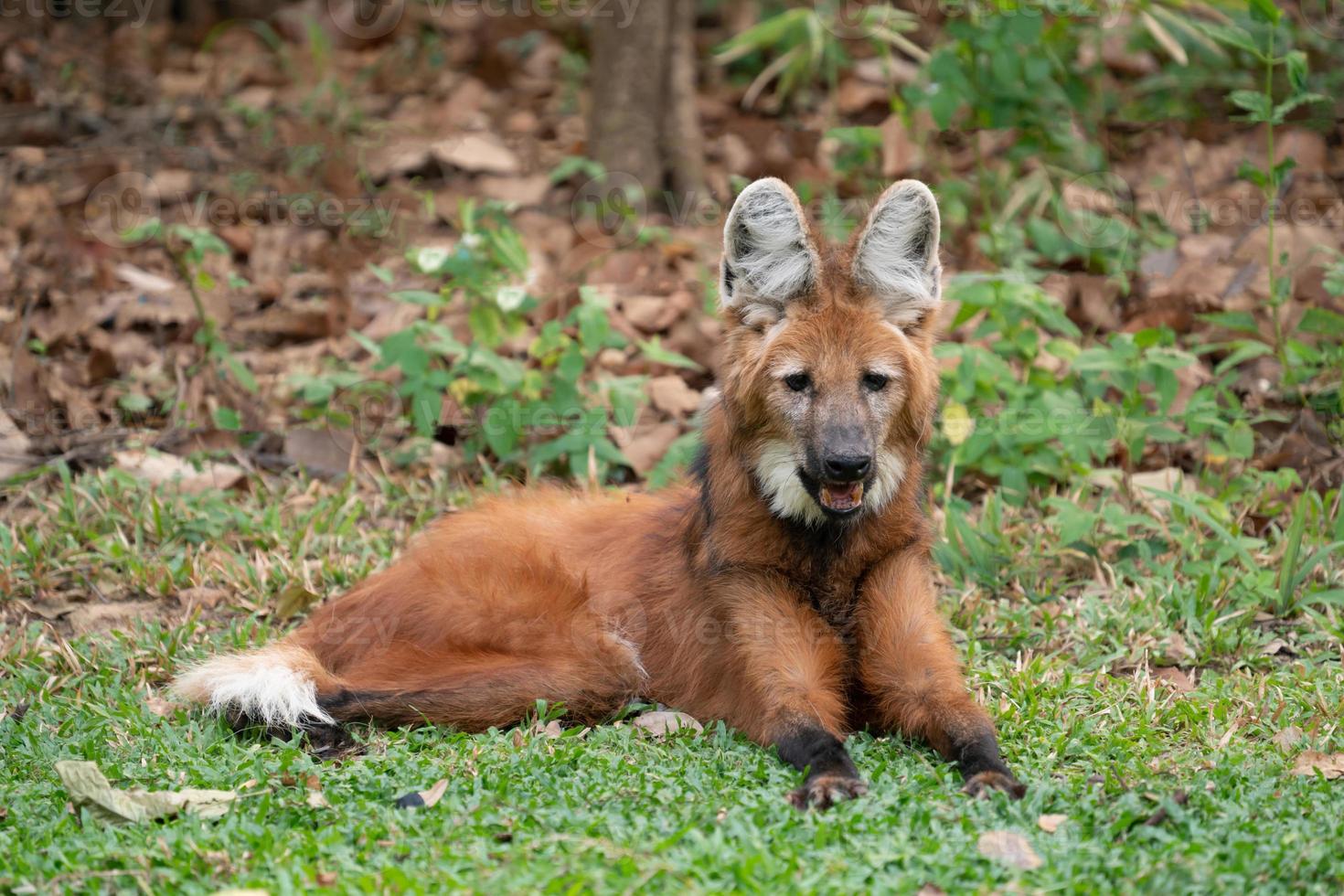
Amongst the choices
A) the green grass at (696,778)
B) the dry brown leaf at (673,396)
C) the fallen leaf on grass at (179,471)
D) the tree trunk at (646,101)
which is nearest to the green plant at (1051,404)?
the green grass at (696,778)

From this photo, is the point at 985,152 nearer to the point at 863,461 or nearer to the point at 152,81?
the point at 863,461

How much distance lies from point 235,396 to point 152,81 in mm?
4301

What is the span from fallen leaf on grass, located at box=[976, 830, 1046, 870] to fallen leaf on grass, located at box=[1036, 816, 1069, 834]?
0.26ft

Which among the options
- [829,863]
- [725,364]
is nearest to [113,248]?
[725,364]

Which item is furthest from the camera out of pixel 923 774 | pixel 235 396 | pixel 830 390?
pixel 235 396

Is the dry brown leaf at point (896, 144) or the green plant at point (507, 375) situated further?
the dry brown leaf at point (896, 144)

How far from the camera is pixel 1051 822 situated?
9.11 feet

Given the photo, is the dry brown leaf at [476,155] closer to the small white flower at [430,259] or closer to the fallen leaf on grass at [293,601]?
the small white flower at [430,259]

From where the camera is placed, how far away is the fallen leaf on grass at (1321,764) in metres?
3.11

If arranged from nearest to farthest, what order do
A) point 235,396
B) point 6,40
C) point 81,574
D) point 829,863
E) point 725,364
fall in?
point 829,863 → point 725,364 → point 81,574 → point 235,396 → point 6,40

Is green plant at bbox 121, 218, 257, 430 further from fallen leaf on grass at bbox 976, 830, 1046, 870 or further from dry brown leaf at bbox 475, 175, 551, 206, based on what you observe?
fallen leaf on grass at bbox 976, 830, 1046, 870

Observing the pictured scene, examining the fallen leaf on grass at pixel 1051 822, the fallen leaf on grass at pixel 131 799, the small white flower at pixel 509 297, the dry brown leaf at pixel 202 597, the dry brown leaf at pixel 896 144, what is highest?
the dry brown leaf at pixel 896 144

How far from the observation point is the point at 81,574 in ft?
15.1

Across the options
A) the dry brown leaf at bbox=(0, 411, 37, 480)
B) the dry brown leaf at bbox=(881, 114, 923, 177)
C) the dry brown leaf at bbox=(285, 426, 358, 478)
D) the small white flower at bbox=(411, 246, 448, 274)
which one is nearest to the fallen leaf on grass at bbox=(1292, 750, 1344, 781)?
the small white flower at bbox=(411, 246, 448, 274)
